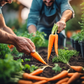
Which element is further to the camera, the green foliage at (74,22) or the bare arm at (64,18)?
the green foliage at (74,22)

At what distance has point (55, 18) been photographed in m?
3.86

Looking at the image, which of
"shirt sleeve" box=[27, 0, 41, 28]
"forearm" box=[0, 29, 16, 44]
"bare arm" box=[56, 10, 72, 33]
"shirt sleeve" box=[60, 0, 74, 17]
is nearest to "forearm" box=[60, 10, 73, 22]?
"bare arm" box=[56, 10, 72, 33]

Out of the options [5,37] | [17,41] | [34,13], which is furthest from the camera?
[34,13]

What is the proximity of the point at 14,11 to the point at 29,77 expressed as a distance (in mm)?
11185

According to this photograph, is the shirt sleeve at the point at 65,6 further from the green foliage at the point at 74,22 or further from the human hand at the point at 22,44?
the green foliage at the point at 74,22

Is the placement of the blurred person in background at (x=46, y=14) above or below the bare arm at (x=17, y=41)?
above

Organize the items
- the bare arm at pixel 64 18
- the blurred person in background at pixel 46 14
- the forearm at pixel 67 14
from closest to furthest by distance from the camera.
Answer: the bare arm at pixel 64 18, the forearm at pixel 67 14, the blurred person in background at pixel 46 14

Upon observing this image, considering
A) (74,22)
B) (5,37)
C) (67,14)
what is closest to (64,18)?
(67,14)

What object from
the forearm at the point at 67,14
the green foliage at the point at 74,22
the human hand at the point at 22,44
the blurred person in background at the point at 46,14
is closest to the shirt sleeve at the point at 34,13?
the blurred person in background at the point at 46,14

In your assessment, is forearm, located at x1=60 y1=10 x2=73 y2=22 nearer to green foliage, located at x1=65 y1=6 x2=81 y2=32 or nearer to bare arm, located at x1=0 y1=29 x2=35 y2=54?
bare arm, located at x1=0 y1=29 x2=35 y2=54

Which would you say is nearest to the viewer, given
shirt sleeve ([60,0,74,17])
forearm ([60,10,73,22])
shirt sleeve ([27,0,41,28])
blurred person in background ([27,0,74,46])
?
forearm ([60,10,73,22])

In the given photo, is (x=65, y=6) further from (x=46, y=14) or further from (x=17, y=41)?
(x=17, y=41)

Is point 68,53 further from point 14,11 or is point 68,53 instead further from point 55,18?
point 14,11

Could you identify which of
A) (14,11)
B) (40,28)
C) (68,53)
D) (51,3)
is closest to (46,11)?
(51,3)
